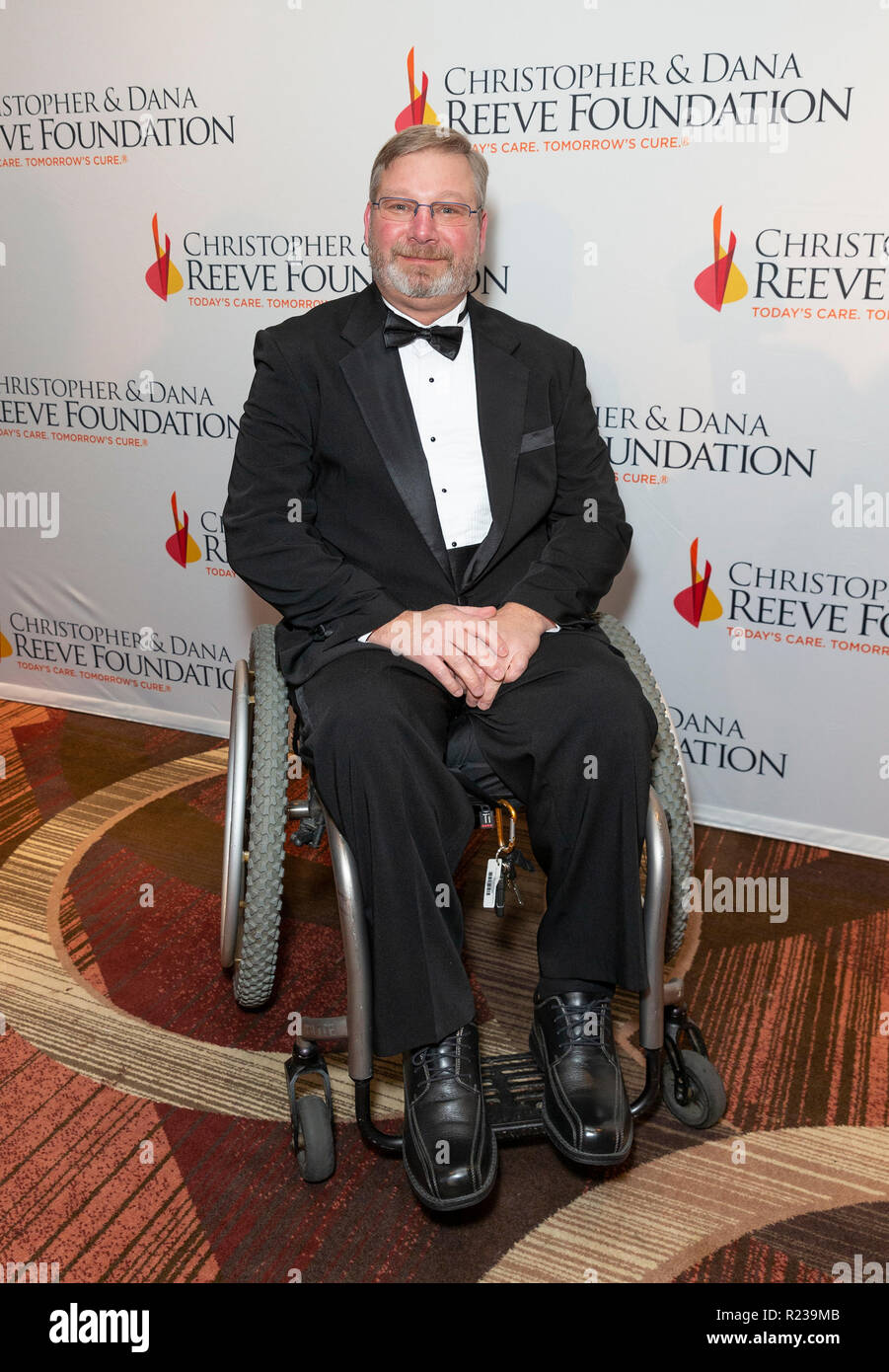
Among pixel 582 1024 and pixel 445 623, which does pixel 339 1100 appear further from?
pixel 445 623

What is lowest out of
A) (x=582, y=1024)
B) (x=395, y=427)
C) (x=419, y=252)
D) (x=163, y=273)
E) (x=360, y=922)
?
(x=582, y=1024)

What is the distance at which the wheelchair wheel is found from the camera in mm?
1671

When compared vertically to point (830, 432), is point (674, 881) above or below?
below

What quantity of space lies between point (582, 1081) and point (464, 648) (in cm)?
66

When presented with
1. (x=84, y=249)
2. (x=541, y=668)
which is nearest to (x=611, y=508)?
(x=541, y=668)

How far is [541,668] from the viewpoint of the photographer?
1.74 metres

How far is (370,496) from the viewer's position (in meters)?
1.92

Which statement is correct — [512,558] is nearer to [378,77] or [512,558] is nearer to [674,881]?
[674,881]

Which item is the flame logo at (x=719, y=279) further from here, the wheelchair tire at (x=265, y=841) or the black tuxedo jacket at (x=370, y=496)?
the wheelchair tire at (x=265, y=841)

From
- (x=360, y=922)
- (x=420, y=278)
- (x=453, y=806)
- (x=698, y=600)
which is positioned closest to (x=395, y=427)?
(x=420, y=278)

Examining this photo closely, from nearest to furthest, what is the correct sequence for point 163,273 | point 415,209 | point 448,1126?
point 448,1126
point 415,209
point 163,273

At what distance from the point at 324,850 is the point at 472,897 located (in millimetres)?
417

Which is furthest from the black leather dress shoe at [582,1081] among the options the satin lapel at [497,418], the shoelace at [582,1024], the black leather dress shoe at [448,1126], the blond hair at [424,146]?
the blond hair at [424,146]

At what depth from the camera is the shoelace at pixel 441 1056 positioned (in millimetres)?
1539
